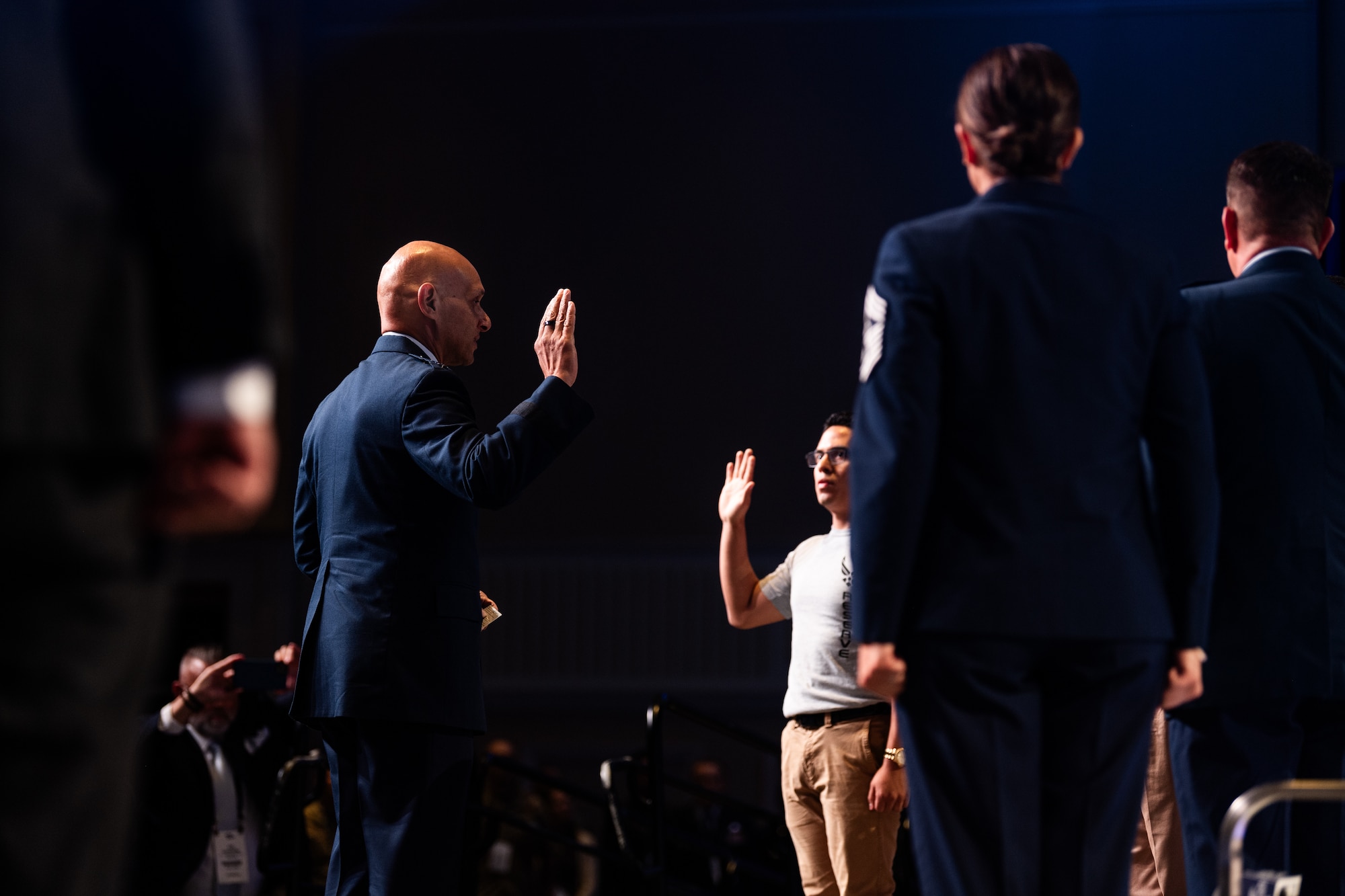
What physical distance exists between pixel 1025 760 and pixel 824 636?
1672 mm

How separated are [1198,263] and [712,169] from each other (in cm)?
286

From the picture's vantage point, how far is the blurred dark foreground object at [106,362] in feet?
2.64

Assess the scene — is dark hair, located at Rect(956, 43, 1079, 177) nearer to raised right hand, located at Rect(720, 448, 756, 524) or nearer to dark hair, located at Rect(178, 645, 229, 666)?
raised right hand, located at Rect(720, 448, 756, 524)

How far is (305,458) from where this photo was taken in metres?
2.39

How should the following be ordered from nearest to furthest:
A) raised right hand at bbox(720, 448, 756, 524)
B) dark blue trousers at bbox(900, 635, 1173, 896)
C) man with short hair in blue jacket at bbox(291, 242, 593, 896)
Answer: dark blue trousers at bbox(900, 635, 1173, 896) → man with short hair in blue jacket at bbox(291, 242, 593, 896) → raised right hand at bbox(720, 448, 756, 524)

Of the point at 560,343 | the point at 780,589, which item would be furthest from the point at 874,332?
the point at 780,589

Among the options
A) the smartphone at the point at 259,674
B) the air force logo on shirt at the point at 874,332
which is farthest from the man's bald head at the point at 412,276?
the smartphone at the point at 259,674

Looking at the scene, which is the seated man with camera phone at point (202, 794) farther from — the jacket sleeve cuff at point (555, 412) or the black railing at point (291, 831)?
the jacket sleeve cuff at point (555, 412)

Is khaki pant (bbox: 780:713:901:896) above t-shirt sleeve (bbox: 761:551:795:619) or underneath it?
underneath

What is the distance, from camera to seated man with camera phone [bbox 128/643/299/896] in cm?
421

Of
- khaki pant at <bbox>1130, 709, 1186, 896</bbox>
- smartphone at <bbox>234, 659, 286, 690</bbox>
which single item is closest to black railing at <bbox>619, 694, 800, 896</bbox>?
smartphone at <bbox>234, 659, 286, 690</bbox>

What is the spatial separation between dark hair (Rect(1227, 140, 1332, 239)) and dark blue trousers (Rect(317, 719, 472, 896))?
1.50 m

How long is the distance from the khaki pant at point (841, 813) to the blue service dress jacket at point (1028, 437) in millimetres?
1545

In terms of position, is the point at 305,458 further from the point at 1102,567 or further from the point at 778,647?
the point at 778,647
